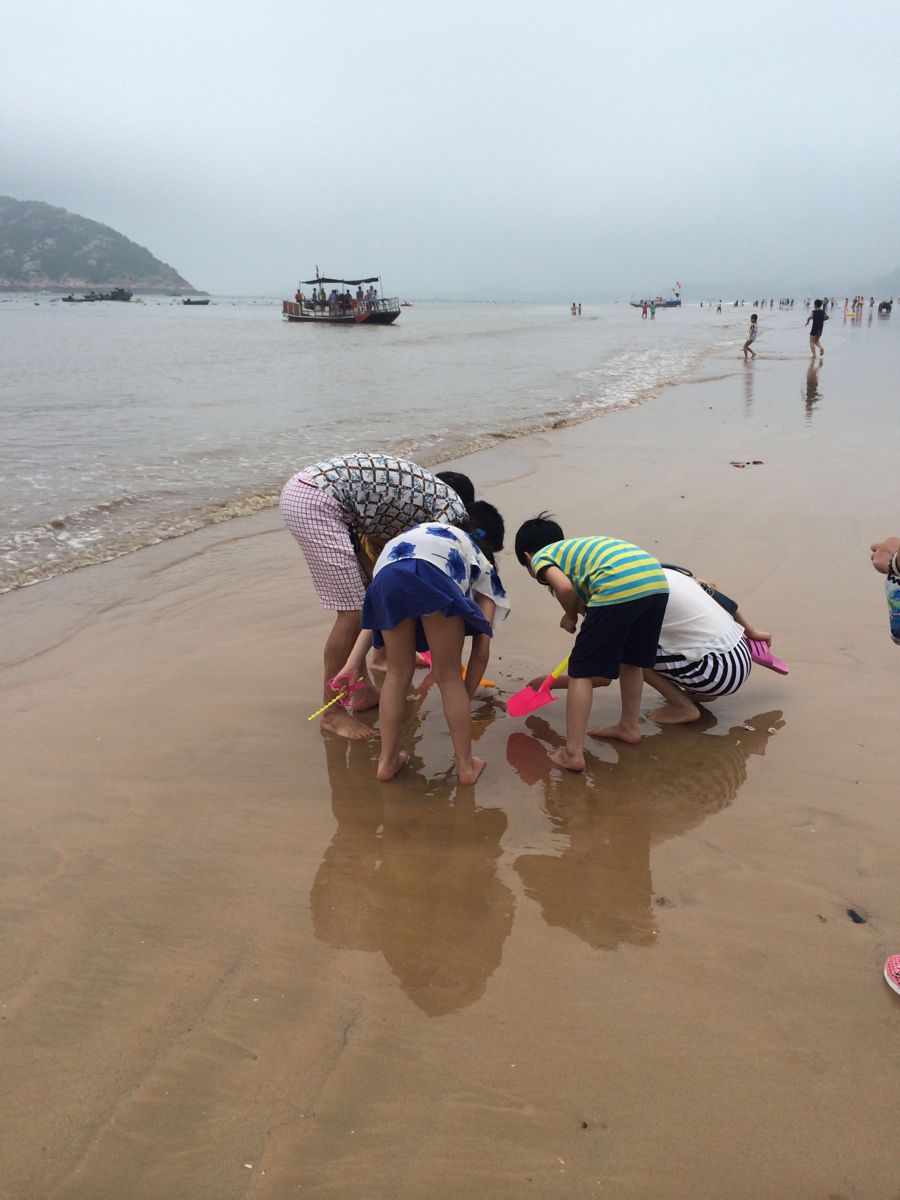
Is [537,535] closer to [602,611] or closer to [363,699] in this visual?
[602,611]

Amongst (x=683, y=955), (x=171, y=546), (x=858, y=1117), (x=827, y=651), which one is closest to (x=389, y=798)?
(x=683, y=955)

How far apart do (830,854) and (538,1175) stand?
4.55ft

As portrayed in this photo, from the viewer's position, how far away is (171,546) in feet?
20.0

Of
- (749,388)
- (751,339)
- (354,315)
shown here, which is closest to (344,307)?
(354,315)

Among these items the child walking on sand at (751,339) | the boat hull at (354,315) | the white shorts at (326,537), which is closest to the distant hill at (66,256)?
the boat hull at (354,315)

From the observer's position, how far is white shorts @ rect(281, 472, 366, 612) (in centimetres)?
331

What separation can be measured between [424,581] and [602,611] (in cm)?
75

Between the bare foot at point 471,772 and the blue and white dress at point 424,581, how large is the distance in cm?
50

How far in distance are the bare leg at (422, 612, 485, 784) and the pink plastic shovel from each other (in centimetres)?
60

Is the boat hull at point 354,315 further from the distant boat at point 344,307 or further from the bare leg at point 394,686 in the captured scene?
the bare leg at point 394,686

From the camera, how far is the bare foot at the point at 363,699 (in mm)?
3547

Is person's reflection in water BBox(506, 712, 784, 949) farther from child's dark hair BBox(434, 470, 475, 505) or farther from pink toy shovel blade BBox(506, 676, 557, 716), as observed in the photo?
child's dark hair BBox(434, 470, 475, 505)

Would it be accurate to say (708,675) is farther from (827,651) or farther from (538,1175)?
(538,1175)

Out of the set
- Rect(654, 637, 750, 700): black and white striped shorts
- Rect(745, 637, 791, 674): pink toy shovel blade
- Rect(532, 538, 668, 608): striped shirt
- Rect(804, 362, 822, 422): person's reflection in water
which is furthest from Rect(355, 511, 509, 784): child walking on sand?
Rect(804, 362, 822, 422): person's reflection in water
